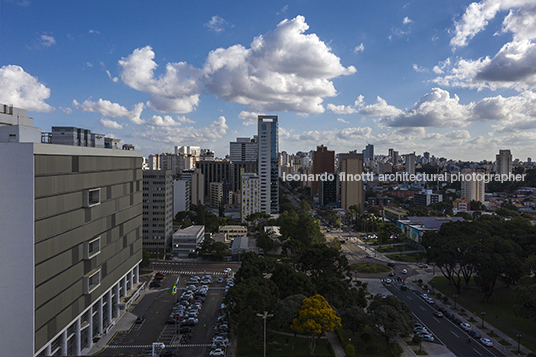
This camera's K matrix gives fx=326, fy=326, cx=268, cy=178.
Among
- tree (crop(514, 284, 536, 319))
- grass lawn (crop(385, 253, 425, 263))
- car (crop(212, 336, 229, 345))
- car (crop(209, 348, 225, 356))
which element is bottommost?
grass lawn (crop(385, 253, 425, 263))

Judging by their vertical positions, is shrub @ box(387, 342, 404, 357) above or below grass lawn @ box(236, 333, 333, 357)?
above

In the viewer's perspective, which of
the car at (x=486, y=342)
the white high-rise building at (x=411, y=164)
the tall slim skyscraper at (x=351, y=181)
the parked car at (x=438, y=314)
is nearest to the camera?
the car at (x=486, y=342)

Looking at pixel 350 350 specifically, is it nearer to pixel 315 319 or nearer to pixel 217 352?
pixel 315 319

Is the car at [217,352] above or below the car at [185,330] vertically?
above

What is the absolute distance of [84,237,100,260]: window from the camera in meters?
22.5

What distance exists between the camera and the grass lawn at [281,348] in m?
23.5

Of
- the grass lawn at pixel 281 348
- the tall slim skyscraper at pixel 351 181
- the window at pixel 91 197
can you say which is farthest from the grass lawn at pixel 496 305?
the tall slim skyscraper at pixel 351 181

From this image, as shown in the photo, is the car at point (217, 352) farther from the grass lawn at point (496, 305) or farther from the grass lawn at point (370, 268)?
the grass lawn at point (370, 268)

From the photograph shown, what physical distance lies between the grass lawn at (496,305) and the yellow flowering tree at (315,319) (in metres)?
16.1

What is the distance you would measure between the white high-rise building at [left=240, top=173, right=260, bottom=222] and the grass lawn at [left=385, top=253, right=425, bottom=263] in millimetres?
32103

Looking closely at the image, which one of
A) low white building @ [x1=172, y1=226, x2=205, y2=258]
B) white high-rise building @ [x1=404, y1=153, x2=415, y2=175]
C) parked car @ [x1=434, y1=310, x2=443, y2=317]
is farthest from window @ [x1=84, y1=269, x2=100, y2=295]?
white high-rise building @ [x1=404, y1=153, x2=415, y2=175]

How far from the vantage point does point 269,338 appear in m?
24.5

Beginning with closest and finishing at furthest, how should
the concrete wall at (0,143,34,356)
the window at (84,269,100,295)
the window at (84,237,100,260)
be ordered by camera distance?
the concrete wall at (0,143,34,356), the window at (84,237,100,260), the window at (84,269,100,295)

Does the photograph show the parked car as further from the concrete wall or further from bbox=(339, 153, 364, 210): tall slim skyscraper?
bbox=(339, 153, 364, 210): tall slim skyscraper
